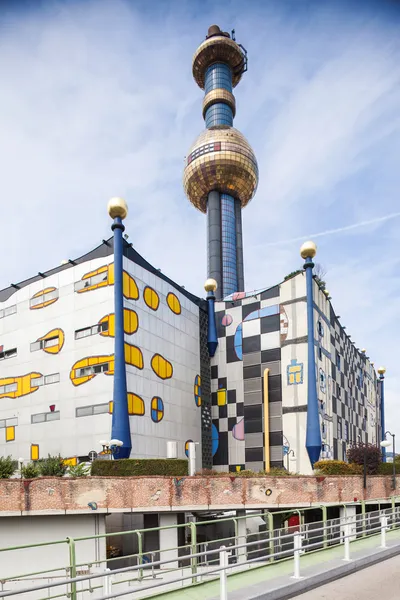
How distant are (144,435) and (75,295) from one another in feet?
34.1

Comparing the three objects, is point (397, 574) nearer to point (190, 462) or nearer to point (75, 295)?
point (190, 462)

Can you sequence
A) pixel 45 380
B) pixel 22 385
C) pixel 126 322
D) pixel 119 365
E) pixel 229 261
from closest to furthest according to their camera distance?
pixel 119 365
pixel 126 322
pixel 45 380
pixel 22 385
pixel 229 261

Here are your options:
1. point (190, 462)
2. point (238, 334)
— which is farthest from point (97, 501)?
point (238, 334)

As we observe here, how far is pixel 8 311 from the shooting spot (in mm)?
42594

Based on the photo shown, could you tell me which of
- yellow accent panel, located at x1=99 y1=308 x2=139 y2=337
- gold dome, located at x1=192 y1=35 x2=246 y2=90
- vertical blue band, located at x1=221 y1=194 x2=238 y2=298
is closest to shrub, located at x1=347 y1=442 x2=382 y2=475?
yellow accent panel, located at x1=99 y1=308 x2=139 y2=337

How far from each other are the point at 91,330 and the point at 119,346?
12.1ft

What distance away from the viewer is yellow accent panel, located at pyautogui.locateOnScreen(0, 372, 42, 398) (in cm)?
3909

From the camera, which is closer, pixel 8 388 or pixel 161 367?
pixel 161 367

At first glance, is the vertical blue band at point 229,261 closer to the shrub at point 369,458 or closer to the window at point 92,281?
the window at point 92,281

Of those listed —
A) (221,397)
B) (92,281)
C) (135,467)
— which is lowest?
(135,467)

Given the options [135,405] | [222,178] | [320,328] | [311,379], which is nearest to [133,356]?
[135,405]

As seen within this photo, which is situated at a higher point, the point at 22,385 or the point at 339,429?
the point at 22,385

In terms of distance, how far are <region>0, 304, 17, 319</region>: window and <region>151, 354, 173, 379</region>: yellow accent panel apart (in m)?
12.1

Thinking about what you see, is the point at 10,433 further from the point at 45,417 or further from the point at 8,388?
the point at 45,417
